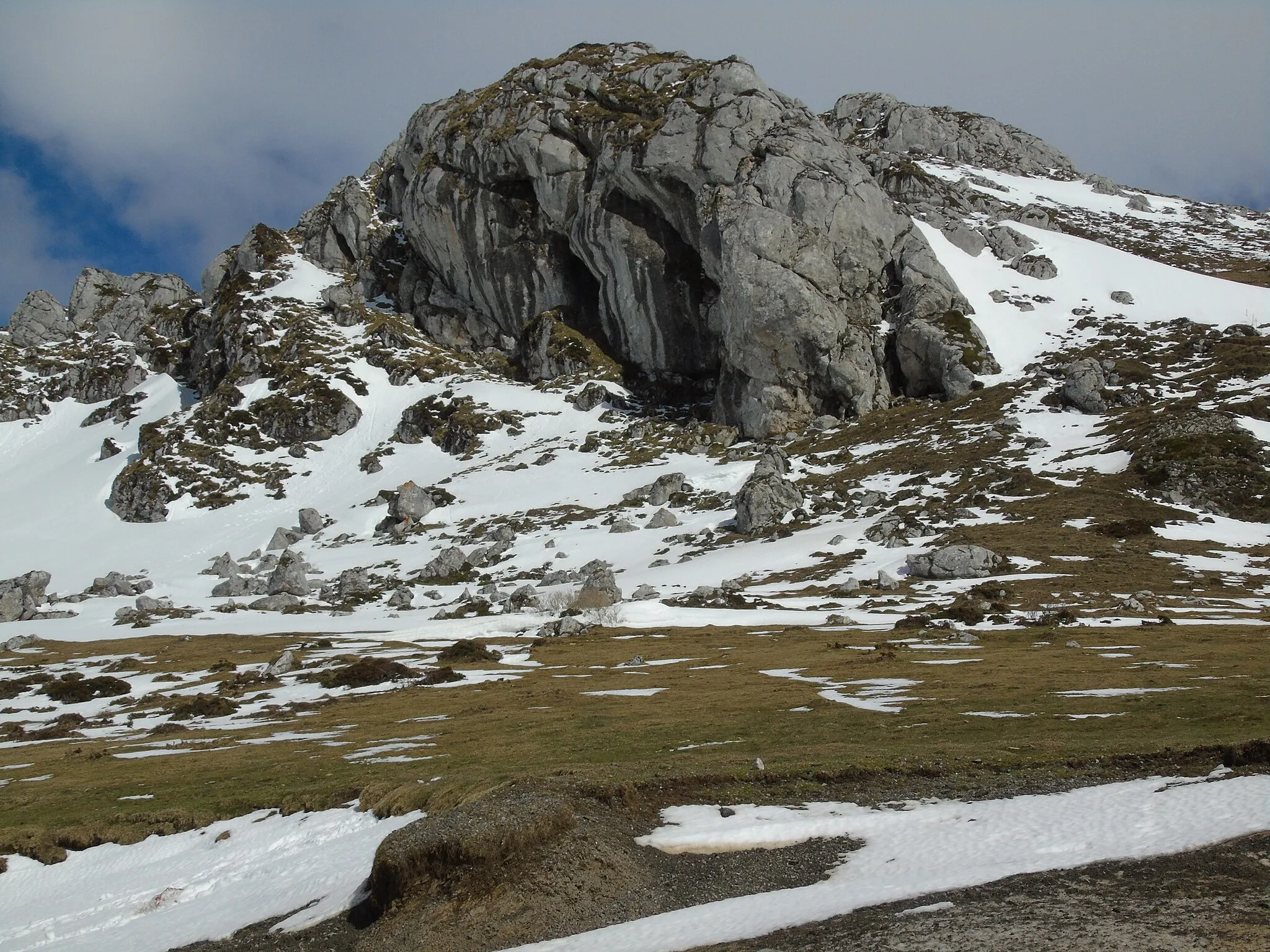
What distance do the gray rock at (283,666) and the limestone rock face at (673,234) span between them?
88371 millimetres

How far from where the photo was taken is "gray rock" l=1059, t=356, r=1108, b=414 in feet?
370

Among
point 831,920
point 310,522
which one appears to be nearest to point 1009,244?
point 310,522

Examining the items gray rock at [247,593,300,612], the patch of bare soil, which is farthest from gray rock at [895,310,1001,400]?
the patch of bare soil

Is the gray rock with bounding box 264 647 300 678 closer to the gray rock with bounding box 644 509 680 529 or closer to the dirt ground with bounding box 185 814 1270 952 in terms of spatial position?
the dirt ground with bounding box 185 814 1270 952

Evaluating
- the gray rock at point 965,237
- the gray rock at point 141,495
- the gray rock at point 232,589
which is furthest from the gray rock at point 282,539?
the gray rock at point 965,237

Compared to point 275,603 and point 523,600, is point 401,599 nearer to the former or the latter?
point 275,603

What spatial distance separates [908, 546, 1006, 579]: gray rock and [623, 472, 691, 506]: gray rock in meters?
42.3

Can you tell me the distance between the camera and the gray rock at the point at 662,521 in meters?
103

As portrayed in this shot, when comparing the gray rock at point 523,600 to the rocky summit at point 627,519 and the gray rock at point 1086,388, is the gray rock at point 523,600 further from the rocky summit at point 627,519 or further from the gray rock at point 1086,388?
the gray rock at point 1086,388

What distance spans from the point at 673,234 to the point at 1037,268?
79.1m

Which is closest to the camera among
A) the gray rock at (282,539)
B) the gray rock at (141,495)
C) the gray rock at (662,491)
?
the gray rock at (662,491)

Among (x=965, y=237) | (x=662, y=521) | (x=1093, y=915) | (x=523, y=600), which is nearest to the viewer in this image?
(x=1093, y=915)

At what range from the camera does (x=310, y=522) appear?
12162cm

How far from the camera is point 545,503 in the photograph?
117438 mm
